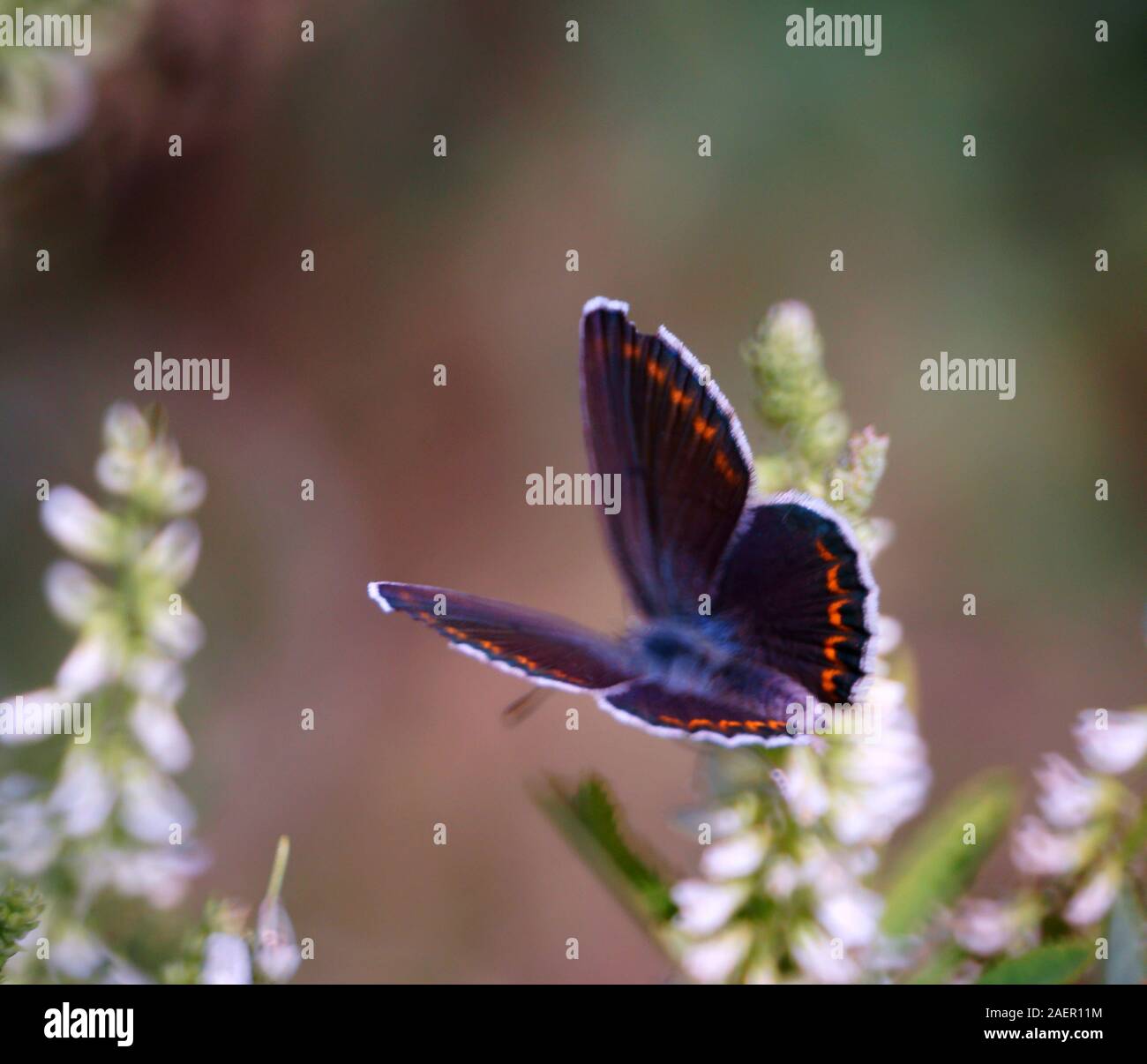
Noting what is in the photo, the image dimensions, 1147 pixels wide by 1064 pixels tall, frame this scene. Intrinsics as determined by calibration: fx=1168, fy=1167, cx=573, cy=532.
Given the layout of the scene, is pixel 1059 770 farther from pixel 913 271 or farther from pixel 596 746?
pixel 913 271

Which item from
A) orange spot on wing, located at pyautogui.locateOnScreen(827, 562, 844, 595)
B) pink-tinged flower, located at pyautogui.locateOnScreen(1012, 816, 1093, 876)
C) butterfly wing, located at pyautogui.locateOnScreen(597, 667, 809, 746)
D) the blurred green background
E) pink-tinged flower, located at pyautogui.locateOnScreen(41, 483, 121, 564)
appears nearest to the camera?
butterfly wing, located at pyautogui.locateOnScreen(597, 667, 809, 746)

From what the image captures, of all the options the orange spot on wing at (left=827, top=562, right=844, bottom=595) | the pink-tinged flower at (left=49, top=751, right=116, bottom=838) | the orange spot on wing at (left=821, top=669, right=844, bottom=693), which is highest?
the orange spot on wing at (left=827, top=562, right=844, bottom=595)

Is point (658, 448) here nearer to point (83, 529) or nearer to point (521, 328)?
point (83, 529)

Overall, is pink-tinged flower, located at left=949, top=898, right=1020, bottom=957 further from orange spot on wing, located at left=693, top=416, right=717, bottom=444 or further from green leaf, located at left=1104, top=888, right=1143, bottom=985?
orange spot on wing, located at left=693, top=416, right=717, bottom=444

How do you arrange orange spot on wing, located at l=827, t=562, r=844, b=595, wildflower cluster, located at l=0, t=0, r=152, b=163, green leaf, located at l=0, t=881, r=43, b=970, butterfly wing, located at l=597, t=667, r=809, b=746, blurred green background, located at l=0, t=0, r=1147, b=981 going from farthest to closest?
blurred green background, located at l=0, t=0, r=1147, b=981 < wildflower cluster, located at l=0, t=0, r=152, b=163 < orange spot on wing, located at l=827, t=562, r=844, b=595 < butterfly wing, located at l=597, t=667, r=809, b=746 < green leaf, located at l=0, t=881, r=43, b=970

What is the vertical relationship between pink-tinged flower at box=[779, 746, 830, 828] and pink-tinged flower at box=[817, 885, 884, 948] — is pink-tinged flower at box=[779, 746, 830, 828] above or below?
above

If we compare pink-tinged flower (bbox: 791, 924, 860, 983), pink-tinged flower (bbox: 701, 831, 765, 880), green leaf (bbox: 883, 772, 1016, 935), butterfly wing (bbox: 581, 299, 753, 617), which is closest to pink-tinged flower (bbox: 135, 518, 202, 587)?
butterfly wing (bbox: 581, 299, 753, 617)

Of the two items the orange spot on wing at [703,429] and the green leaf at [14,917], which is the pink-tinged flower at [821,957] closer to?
the orange spot on wing at [703,429]
